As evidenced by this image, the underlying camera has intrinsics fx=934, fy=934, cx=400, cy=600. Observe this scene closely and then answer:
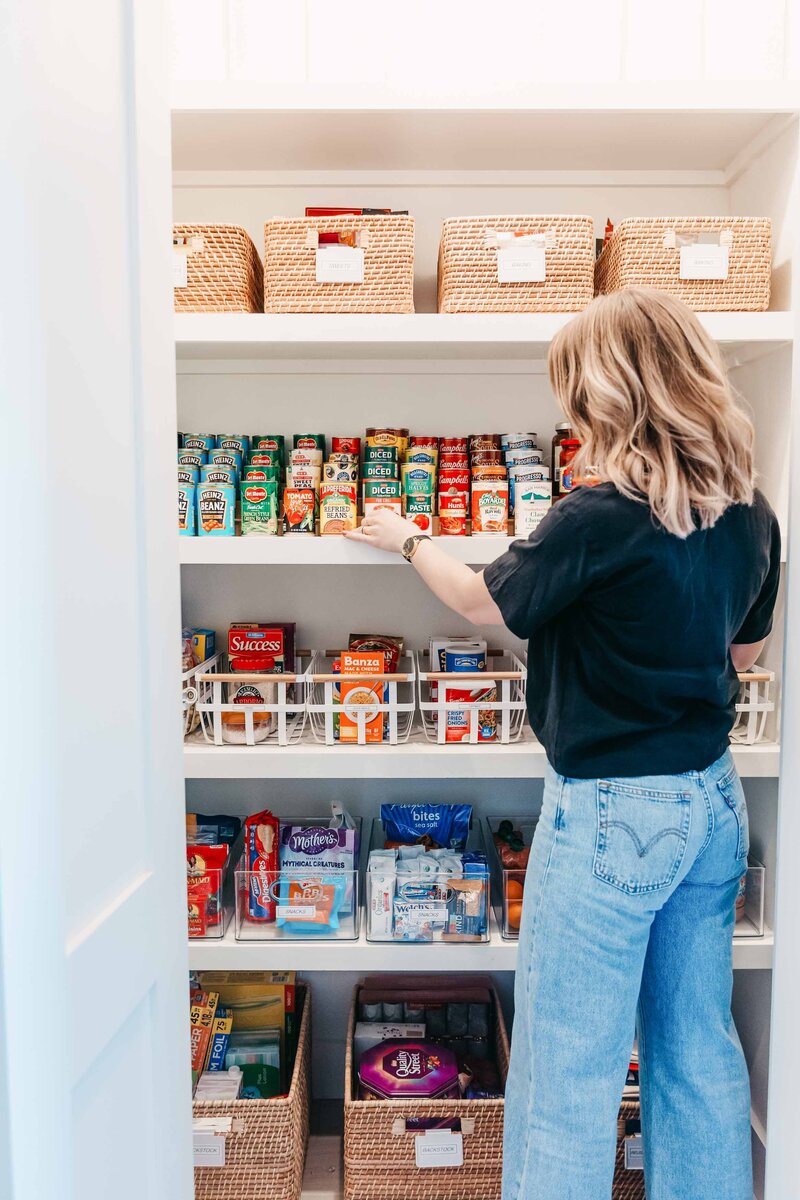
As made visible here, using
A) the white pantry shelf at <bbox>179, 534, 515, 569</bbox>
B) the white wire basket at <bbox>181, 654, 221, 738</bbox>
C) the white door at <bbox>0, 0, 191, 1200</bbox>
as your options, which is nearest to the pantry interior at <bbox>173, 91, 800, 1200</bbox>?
the white pantry shelf at <bbox>179, 534, 515, 569</bbox>

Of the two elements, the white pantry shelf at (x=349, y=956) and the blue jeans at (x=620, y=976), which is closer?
the blue jeans at (x=620, y=976)

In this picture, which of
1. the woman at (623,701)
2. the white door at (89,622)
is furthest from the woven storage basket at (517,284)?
the white door at (89,622)

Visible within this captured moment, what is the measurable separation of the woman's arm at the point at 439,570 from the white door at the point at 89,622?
1.56 feet

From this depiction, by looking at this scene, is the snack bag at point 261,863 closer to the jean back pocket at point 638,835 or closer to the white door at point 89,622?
the white door at point 89,622

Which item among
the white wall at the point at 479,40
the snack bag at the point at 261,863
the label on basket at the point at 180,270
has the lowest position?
the snack bag at the point at 261,863

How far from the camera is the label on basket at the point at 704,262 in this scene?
1.64m

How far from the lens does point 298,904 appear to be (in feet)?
5.72

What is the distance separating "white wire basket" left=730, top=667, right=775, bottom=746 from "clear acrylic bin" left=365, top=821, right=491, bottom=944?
1.82 feet

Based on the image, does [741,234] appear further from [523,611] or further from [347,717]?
[347,717]

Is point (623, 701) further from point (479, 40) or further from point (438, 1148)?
point (479, 40)

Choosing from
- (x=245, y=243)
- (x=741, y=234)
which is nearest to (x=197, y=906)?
(x=245, y=243)

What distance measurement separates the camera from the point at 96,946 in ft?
2.81

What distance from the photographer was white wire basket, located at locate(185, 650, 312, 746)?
5.72 feet

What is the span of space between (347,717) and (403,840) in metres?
0.33
